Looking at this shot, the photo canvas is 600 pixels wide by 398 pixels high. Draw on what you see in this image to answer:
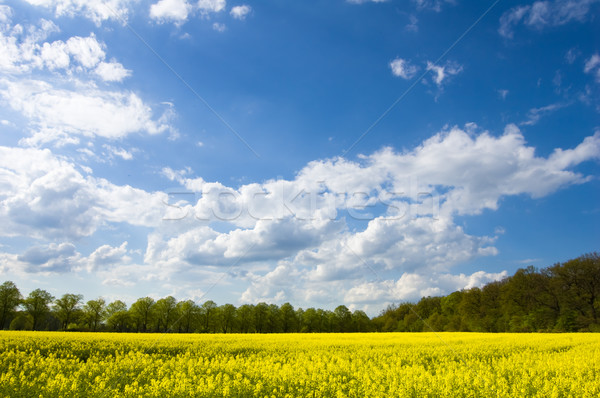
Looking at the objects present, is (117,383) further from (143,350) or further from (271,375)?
(143,350)

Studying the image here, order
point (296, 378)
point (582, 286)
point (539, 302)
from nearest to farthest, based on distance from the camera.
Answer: point (296, 378)
point (582, 286)
point (539, 302)

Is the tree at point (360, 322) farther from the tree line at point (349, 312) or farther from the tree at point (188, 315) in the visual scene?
the tree at point (188, 315)

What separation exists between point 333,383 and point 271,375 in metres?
2.16

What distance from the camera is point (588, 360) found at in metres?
16.4

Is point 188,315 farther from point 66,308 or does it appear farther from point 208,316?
point 66,308

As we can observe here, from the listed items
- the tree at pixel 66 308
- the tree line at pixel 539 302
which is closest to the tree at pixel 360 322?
the tree line at pixel 539 302

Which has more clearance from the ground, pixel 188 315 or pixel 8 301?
pixel 8 301

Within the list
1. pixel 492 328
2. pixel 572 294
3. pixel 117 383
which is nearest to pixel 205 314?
pixel 492 328

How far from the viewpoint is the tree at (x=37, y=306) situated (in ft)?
252

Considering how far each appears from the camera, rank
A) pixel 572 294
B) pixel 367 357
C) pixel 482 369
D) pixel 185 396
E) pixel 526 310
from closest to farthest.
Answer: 1. pixel 185 396
2. pixel 482 369
3. pixel 367 357
4. pixel 572 294
5. pixel 526 310

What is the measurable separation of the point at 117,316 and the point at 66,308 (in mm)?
11102

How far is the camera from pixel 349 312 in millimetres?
99125

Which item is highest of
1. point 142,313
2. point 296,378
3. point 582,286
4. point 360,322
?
point 582,286

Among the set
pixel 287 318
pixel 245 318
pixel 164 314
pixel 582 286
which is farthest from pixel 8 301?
pixel 582 286
